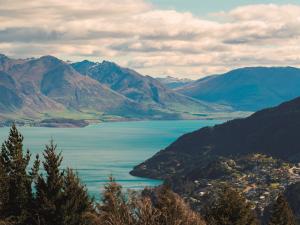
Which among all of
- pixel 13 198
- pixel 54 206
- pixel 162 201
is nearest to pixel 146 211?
pixel 162 201

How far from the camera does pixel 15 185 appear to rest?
6197 centimetres

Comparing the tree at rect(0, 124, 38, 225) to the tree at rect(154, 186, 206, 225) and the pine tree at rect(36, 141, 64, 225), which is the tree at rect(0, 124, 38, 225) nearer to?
the pine tree at rect(36, 141, 64, 225)

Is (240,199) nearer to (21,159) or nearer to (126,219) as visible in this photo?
(21,159)

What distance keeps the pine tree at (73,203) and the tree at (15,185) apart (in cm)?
397

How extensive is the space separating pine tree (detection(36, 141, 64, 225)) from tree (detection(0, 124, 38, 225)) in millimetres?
2235

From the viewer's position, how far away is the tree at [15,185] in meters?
59.3

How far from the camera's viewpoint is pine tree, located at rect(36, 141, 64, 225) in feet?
181

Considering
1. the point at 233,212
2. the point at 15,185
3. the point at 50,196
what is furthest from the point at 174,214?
the point at 15,185

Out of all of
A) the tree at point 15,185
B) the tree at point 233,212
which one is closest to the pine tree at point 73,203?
the tree at point 15,185

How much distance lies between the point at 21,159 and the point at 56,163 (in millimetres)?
7805

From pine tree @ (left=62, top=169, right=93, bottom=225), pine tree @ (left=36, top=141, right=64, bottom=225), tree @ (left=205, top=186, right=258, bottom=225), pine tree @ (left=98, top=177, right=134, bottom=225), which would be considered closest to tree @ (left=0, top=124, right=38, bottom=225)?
pine tree @ (left=36, top=141, right=64, bottom=225)

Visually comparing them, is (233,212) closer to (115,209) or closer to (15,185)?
(15,185)

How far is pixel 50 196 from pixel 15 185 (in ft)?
23.8

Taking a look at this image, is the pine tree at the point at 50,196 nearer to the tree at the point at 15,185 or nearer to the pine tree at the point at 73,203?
the pine tree at the point at 73,203
